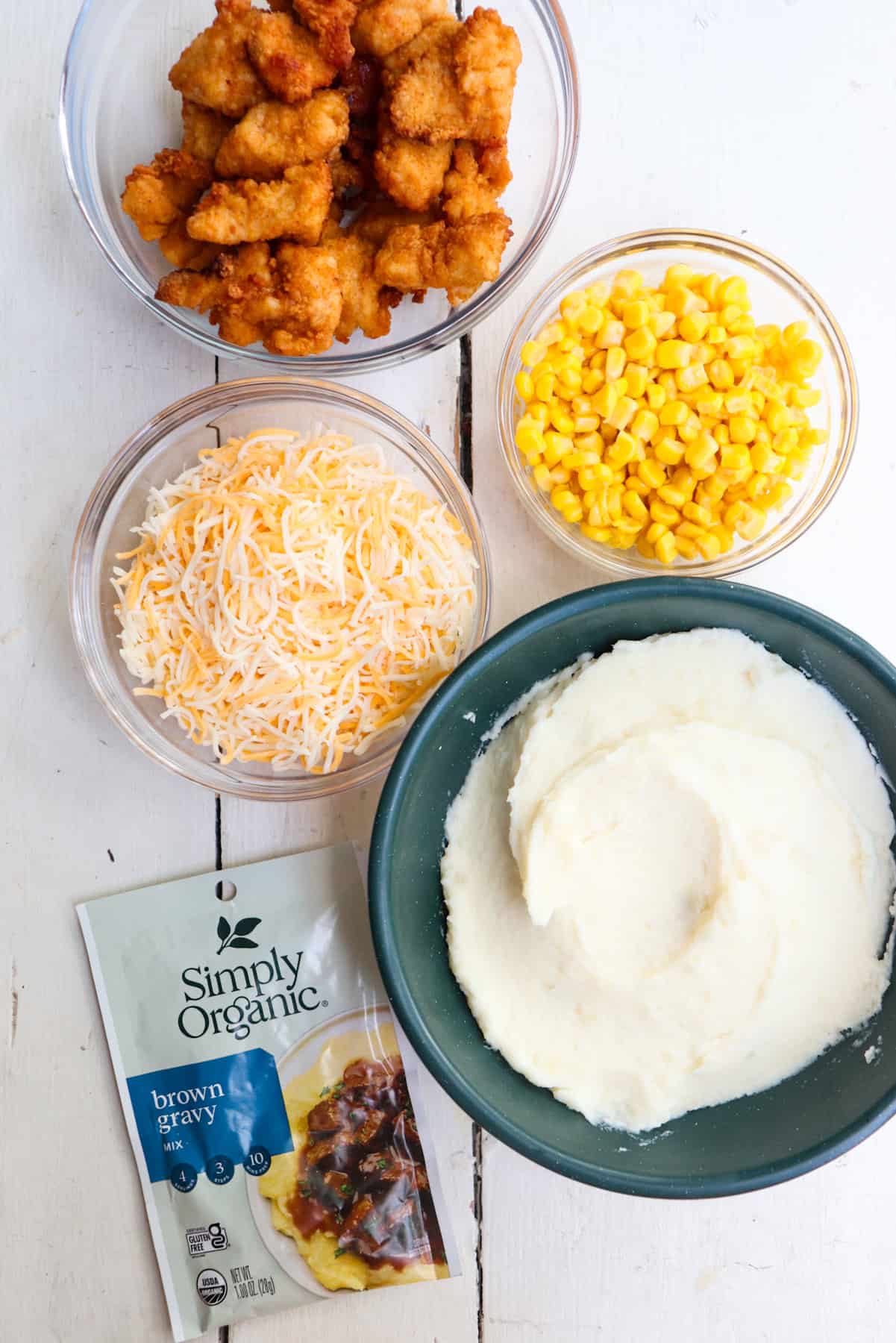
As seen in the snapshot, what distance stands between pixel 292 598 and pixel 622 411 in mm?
611

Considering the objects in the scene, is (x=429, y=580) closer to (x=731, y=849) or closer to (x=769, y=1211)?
(x=731, y=849)

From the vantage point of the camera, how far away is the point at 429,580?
61.9 inches

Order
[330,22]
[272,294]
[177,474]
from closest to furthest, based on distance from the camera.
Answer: [330,22]
[272,294]
[177,474]

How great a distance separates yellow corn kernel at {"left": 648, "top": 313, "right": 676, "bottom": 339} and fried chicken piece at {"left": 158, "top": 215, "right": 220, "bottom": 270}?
713 millimetres

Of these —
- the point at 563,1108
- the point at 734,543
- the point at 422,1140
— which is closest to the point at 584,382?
the point at 734,543

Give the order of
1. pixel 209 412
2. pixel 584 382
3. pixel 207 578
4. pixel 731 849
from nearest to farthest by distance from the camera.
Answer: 1. pixel 731 849
2. pixel 207 578
3. pixel 584 382
4. pixel 209 412

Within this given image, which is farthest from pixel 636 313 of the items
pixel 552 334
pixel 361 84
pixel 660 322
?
pixel 361 84

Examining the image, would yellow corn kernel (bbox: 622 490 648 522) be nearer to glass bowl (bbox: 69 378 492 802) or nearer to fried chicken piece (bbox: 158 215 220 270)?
glass bowl (bbox: 69 378 492 802)

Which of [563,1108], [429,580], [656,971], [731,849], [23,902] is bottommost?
[563,1108]

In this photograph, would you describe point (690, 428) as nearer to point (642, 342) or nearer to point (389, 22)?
point (642, 342)

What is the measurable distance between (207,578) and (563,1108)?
3.29 ft

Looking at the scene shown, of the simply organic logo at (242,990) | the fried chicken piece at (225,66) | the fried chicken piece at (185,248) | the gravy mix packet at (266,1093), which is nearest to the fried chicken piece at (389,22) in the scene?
the fried chicken piece at (225,66)

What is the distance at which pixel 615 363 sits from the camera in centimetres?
158

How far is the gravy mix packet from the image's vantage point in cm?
175
